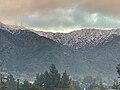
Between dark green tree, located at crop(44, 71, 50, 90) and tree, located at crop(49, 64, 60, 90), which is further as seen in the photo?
tree, located at crop(49, 64, 60, 90)

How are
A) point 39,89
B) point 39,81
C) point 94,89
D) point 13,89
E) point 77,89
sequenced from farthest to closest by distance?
→ point 77,89, point 94,89, point 13,89, point 39,81, point 39,89

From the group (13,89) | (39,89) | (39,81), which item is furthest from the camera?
(13,89)

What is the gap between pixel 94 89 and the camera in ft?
495

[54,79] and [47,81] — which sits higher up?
[54,79]

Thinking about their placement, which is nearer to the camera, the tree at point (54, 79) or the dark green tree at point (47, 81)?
the dark green tree at point (47, 81)

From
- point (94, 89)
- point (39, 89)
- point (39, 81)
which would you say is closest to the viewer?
point (39, 89)

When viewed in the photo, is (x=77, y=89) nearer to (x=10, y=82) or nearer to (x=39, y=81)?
(x=10, y=82)

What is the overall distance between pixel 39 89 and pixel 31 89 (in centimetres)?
161

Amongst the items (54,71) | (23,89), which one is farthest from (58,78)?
(23,89)

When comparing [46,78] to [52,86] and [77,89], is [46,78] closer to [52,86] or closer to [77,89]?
[52,86]

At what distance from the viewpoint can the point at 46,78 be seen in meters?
116

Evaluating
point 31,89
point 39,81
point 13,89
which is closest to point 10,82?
point 13,89

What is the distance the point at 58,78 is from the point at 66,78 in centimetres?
532

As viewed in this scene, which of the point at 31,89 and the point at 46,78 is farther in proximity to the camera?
the point at 46,78
